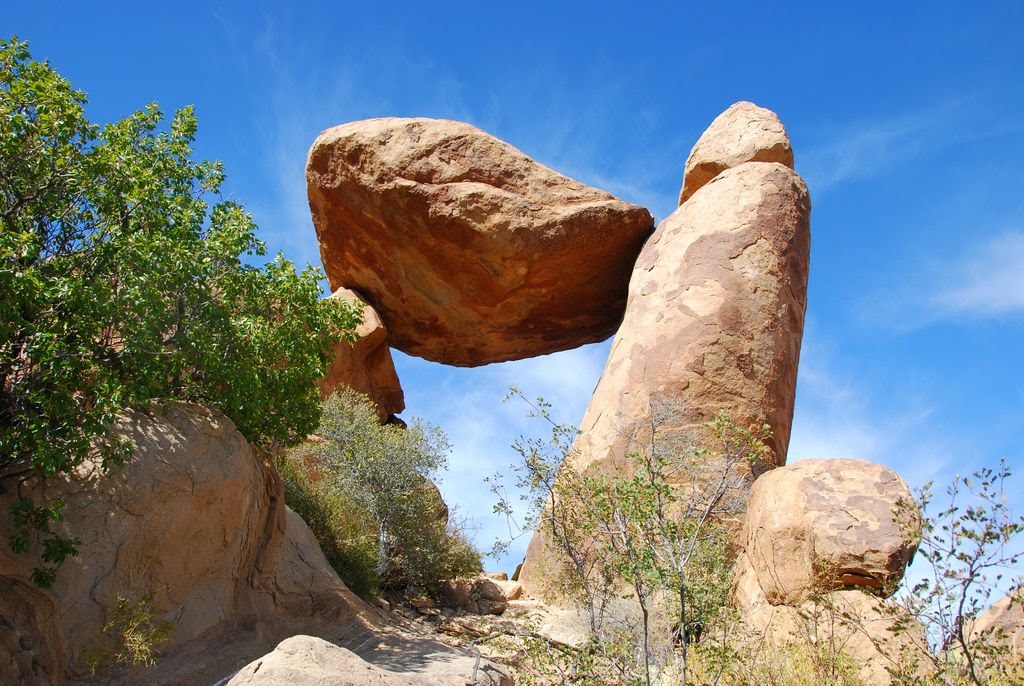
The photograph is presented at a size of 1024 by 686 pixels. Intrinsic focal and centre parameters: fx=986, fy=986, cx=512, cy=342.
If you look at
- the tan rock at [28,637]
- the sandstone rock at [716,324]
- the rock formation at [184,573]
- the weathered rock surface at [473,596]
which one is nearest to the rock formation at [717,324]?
the sandstone rock at [716,324]

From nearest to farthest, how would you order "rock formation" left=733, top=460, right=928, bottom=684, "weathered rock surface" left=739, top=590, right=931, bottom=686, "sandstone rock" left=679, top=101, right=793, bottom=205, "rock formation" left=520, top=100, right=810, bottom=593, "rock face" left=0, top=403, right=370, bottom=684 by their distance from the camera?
1. "weathered rock surface" left=739, top=590, right=931, bottom=686
2. "rock face" left=0, top=403, right=370, bottom=684
3. "rock formation" left=733, top=460, right=928, bottom=684
4. "rock formation" left=520, top=100, right=810, bottom=593
5. "sandstone rock" left=679, top=101, right=793, bottom=205

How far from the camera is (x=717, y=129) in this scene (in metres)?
16.4

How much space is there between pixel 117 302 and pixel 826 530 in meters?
6.75

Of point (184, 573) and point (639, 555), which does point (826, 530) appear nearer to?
point (639, 555)

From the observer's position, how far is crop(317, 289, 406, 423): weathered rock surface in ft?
55.5

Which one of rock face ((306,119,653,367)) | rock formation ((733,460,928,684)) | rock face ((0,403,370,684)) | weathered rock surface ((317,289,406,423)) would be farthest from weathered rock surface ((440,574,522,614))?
rock face ((306,119,653,367))

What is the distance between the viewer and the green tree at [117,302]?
7781 millimetres

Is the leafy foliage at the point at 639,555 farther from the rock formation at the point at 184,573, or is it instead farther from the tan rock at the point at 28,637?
the tan rock at the point at 28,637

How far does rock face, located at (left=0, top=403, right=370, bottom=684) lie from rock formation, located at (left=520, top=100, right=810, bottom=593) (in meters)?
4.11

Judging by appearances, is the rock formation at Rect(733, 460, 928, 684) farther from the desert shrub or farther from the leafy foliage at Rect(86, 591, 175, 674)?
the leafy foliage at Rect(86, 591, 175, 674)

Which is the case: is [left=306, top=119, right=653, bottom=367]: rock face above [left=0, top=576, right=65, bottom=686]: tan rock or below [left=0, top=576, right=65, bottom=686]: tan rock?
above

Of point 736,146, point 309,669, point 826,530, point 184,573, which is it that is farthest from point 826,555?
point 736,146

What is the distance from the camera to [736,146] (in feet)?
52.2

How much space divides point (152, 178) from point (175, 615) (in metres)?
4.01
